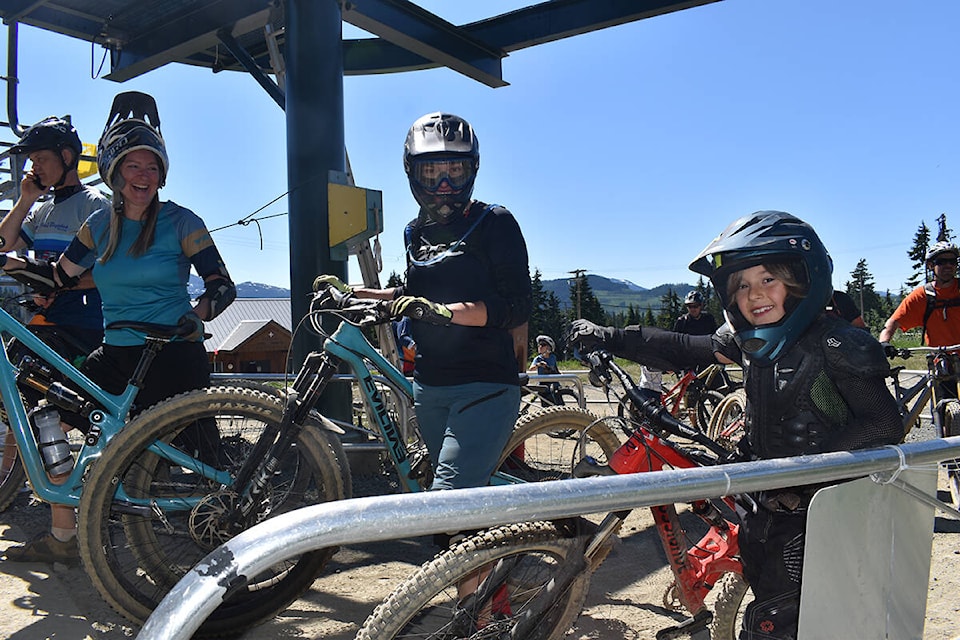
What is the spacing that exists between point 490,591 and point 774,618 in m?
0.83

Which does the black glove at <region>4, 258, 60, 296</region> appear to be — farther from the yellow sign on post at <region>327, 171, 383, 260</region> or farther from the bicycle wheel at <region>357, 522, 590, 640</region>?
the bicycle wheel at <region>357, 522, 590, 640</region>

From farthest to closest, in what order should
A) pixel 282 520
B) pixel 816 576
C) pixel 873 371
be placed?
pixel 873 371 < pixel 816 576 < pixel 282 520

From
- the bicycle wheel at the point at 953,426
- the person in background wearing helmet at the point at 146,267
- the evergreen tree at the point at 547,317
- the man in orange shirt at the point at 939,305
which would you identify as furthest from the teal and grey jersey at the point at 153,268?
the evergreen tree at the point at 547,317

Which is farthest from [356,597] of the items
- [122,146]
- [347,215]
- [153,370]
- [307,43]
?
[307,43]

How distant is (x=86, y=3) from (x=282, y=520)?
631 centimetres

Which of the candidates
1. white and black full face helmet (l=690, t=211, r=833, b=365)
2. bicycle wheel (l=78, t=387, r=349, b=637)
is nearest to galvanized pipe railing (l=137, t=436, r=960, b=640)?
white and black full face helmet (l=690, t=211, r=833, b=365)

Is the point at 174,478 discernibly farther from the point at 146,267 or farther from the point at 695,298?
the point at 695,298

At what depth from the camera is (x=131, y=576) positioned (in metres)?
2.94

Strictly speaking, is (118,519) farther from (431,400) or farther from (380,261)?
(380,261)

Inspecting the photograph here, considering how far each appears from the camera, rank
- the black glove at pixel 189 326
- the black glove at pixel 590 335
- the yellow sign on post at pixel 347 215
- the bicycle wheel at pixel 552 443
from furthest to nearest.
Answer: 1. the yellow sign on post at pixel 347 215
2. the bicycle wheel at pixel 552 443
3. the black glove at pixel 189 326
4. the black glove at pixel 590 335

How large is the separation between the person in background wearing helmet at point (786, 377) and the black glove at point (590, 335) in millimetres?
497

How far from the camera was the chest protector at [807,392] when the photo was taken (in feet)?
6.43

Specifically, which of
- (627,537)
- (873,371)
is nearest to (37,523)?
(627,537)

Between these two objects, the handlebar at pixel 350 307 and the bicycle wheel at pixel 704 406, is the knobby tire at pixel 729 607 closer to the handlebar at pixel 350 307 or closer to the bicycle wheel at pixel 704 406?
the handlebar at pixel 350 307
